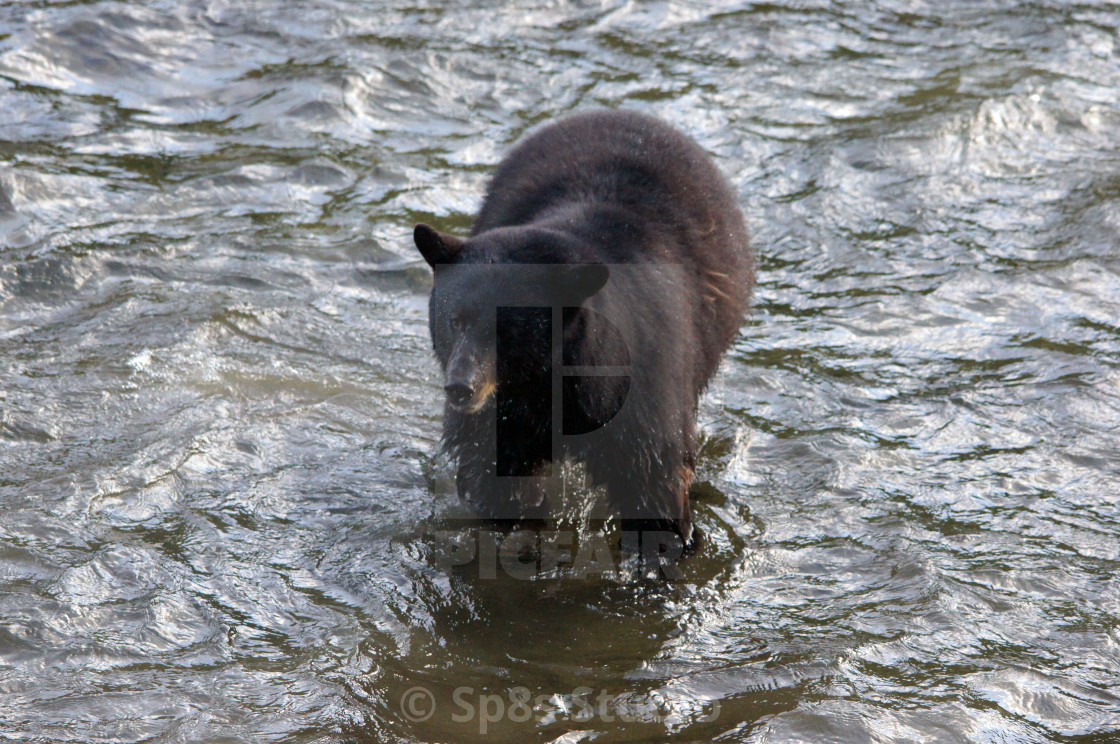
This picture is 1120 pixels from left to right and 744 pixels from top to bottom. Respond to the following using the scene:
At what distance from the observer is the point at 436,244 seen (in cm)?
451

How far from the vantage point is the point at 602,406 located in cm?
467

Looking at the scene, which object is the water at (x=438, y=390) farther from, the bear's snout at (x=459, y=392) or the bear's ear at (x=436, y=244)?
the bear's ear at (x=436, y=244)

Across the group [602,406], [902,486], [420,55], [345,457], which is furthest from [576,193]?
[420,55]

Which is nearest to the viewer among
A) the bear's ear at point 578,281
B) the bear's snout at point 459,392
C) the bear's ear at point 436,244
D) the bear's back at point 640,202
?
the bear's snout at point 459,392

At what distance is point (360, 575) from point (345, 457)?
1009mm

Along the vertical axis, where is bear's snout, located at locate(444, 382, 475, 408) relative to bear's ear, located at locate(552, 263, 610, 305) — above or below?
below

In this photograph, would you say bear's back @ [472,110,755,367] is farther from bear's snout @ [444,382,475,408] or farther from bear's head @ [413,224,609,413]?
bear's snout @ [444,382,475,408]

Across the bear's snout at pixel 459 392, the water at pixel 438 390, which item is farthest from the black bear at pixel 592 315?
the water at pixel 438 390

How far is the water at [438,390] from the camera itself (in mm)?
4297

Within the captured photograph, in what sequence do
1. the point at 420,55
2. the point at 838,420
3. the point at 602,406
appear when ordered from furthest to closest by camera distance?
the point at 420,55 → the point at 838,420 → the point at 602,406

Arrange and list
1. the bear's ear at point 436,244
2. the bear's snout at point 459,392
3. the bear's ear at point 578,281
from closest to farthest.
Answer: the bear's snout at point 459,392
the bear's ear at point 578,281
the bear's ear at point 436,244

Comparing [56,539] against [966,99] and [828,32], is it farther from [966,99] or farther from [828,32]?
[828,32]

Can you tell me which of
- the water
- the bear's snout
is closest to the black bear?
the bear's snout

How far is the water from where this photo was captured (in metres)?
4.30
